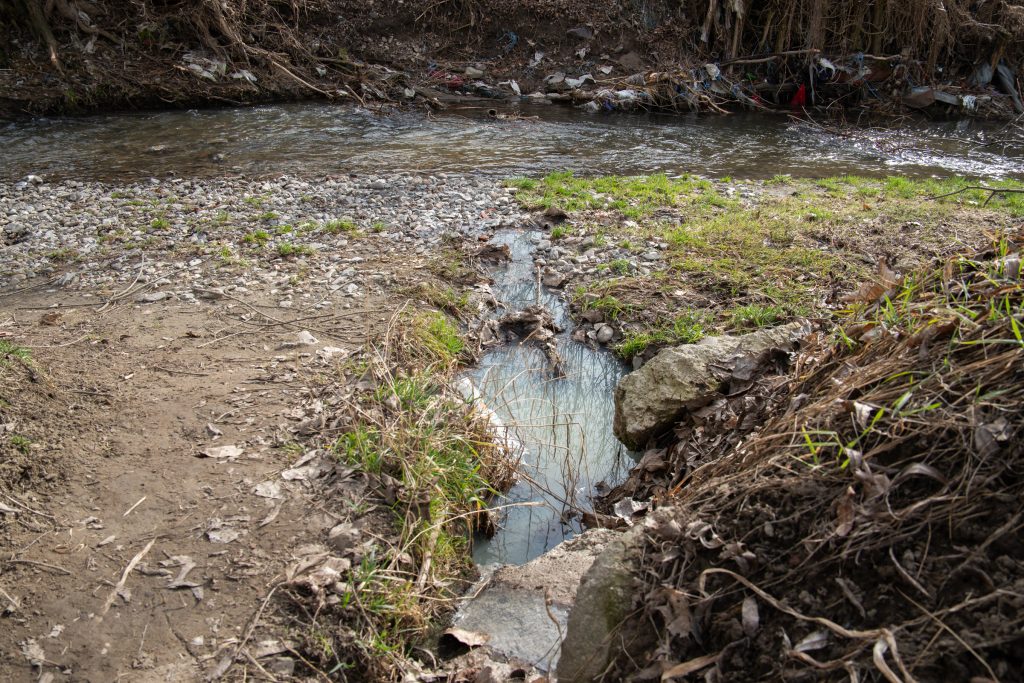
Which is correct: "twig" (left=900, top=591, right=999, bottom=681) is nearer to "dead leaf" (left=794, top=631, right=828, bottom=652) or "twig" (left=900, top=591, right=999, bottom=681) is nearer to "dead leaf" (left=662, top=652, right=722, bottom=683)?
"dead leaf" (left=794, top=631, right=828, bottom=652)

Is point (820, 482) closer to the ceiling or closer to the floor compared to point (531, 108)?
closer to the floor

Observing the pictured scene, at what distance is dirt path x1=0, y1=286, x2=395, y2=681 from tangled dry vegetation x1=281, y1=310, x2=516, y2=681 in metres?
0.22

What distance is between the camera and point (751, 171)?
404 inches

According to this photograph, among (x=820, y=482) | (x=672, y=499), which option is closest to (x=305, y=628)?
(x=672, y=499)

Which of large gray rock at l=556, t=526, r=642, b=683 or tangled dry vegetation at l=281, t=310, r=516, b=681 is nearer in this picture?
large gray rock at l=556, t=526, r=642, b=683

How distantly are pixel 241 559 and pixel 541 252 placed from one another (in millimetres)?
4543

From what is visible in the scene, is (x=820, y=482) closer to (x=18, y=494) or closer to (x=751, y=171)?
(x=18, y=494)

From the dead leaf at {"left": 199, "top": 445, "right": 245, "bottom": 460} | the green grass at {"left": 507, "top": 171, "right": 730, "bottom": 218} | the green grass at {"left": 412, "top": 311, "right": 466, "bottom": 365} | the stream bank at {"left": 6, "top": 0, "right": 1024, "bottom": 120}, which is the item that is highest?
the stream bank at {"left": 6, "top": 0, "right": 1024, "bottom": 120}

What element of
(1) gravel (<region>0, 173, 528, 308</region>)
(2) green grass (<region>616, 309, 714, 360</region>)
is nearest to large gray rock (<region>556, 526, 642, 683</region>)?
(2) green grass (<region>616, 309, 714, 360</region>)

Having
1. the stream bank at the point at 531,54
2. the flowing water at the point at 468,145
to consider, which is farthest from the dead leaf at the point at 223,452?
the stream bank at the point at 531,54

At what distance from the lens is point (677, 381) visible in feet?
15.1

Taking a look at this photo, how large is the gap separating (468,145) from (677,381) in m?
7.61

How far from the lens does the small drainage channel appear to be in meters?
3.58

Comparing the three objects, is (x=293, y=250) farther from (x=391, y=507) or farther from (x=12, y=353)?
(x=391, y=507)
